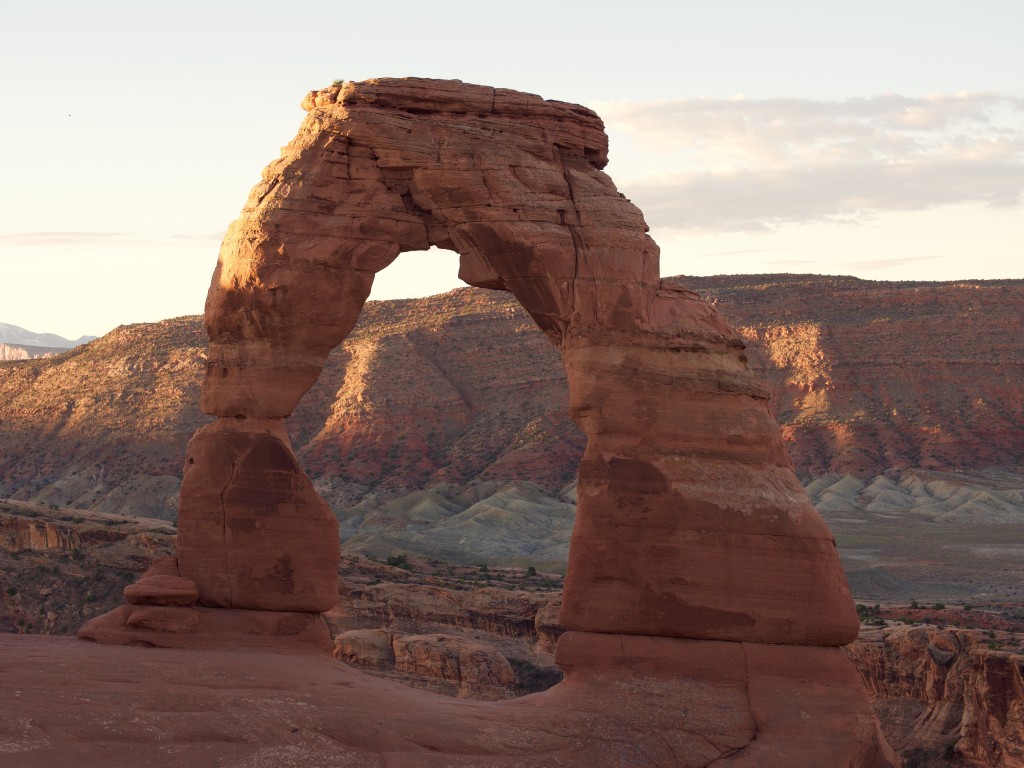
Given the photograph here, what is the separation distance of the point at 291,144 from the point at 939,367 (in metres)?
91.2

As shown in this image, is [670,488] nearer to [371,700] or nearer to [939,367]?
[371,700]

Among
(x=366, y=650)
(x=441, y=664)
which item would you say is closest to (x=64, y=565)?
(x=366, y=650)

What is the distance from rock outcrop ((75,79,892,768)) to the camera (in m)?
18.9

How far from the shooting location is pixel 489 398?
107 meters

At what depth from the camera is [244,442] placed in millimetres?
21312

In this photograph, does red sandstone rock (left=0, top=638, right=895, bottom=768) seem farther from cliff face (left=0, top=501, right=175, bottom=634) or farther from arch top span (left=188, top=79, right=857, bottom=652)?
cliff face (left=0, top=501, right=175, bottom=634)

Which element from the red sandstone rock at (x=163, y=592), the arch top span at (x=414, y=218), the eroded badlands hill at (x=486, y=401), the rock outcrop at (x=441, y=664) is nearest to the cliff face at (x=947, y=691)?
the rock outcrop at (x=441, y=664)

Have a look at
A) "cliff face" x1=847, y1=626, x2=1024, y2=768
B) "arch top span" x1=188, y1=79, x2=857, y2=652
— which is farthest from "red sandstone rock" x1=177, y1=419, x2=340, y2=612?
"cliff face" x1=847, y1=626, x2=1024, y2=768

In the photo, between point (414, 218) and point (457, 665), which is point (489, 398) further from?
point (414, 218)

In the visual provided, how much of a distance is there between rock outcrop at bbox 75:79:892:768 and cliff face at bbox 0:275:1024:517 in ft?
232

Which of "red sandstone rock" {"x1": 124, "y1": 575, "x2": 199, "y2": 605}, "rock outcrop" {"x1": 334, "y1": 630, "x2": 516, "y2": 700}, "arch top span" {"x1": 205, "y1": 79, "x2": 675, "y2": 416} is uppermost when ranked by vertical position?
"arch top span" {"x1": 205, "y1": 79, "x2": 675, "y2": 416}

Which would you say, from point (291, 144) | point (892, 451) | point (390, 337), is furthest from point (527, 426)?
point (291, 144)

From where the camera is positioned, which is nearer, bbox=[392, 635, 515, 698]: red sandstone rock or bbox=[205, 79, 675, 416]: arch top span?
bbox=[205, 79, 675, 416]: arch top span

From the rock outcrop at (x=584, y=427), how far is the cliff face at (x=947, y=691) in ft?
31.0
